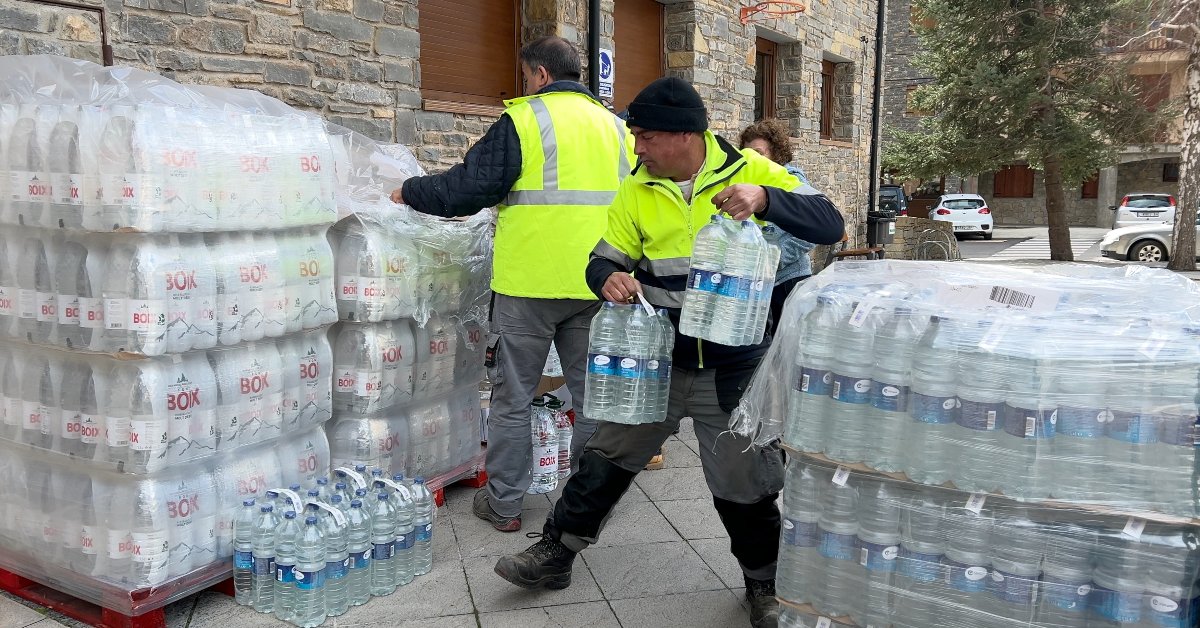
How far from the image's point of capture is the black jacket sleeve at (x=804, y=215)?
9.78 feet

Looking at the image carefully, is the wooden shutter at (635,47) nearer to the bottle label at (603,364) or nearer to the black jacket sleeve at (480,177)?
the black jacket sleeve at (480,177)

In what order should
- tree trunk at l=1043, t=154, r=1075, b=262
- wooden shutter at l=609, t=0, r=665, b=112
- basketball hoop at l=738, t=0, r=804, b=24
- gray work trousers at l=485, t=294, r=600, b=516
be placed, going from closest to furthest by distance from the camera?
gray work trousers at l=485, t=294, r=600, b=516 → wooden shutter at l=609, t=0, r=665, b=112 → basketball hoop at l=738, t=0, r=804, b=24 → tree trunk at l=1043, t=154, r=1075, b=262

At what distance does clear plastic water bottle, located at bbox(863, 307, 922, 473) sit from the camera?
2479 millimetres

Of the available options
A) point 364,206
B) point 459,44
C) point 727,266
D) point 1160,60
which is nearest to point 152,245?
point 364,206

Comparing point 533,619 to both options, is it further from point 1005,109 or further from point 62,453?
point 1005,109

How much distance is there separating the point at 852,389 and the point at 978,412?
1.15 ft

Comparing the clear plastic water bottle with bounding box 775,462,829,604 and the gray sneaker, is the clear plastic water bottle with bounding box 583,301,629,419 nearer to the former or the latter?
the clear plastic water bottle with bounding box 775,462,829,604

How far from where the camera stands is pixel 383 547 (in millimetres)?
3688

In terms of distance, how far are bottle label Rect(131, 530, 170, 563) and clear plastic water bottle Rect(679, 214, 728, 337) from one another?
208 centimetres

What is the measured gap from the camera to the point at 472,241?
4.81 metres

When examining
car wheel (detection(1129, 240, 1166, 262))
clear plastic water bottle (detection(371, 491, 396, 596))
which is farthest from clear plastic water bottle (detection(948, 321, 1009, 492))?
car wheel (detection(1129, 240, 1166, 262))

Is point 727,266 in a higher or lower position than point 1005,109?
lower

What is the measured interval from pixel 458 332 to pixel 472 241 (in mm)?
506

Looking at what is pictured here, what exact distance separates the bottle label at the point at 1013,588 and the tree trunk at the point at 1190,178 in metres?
21.2
